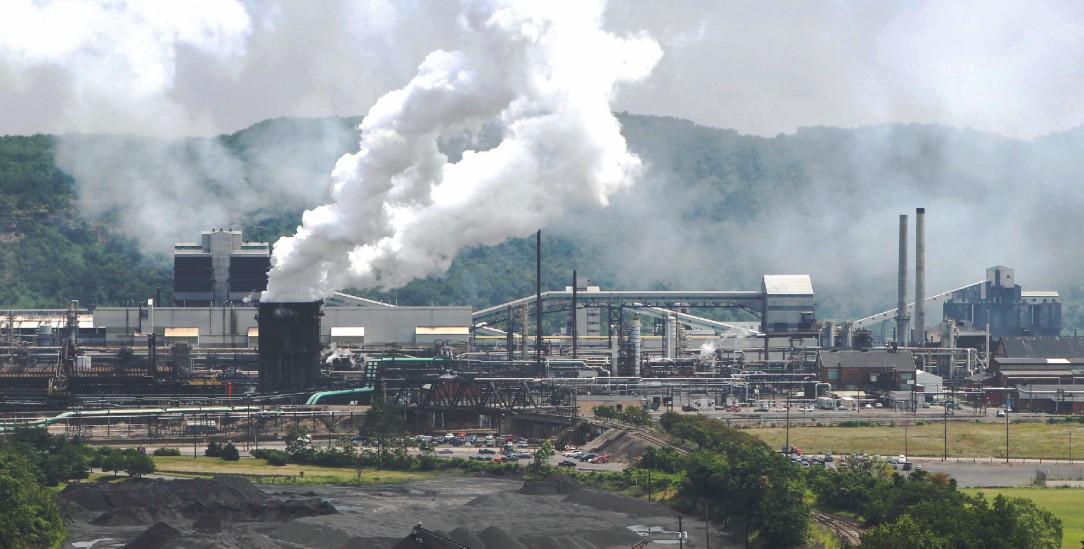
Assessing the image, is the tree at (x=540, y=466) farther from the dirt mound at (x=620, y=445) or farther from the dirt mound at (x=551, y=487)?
the dirt mound at (x=551, y=487)

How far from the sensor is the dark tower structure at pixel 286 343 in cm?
13538

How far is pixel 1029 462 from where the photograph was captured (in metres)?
107

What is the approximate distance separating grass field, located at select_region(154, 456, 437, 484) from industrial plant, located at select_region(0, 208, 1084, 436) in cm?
2193

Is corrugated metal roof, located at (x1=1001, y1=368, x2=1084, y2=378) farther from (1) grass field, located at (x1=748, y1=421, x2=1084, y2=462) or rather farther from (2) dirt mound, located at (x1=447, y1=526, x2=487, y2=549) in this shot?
(2) dirt mound, located at (x1=447, y1=526, x2=487, y2=549)

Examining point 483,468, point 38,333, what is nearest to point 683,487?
point 483,468

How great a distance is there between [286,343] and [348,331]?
47382 mm

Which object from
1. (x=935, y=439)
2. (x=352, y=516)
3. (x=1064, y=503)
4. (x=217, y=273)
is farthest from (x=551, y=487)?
(x=217, y=273)

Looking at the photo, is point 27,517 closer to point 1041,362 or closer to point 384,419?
point 384,419

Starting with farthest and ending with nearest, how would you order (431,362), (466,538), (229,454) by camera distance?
(431,362)
(229,454)
(466,538)

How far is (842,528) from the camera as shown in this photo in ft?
253

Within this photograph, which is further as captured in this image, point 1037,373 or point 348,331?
point 348,331

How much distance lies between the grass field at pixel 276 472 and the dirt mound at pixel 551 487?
12239 mm

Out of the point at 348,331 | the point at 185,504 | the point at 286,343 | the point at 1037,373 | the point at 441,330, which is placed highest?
the point at 441,330

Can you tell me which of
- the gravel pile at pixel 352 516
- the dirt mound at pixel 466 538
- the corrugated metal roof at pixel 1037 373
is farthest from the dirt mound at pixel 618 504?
the corrugated metal roof at pixel 1037 373
